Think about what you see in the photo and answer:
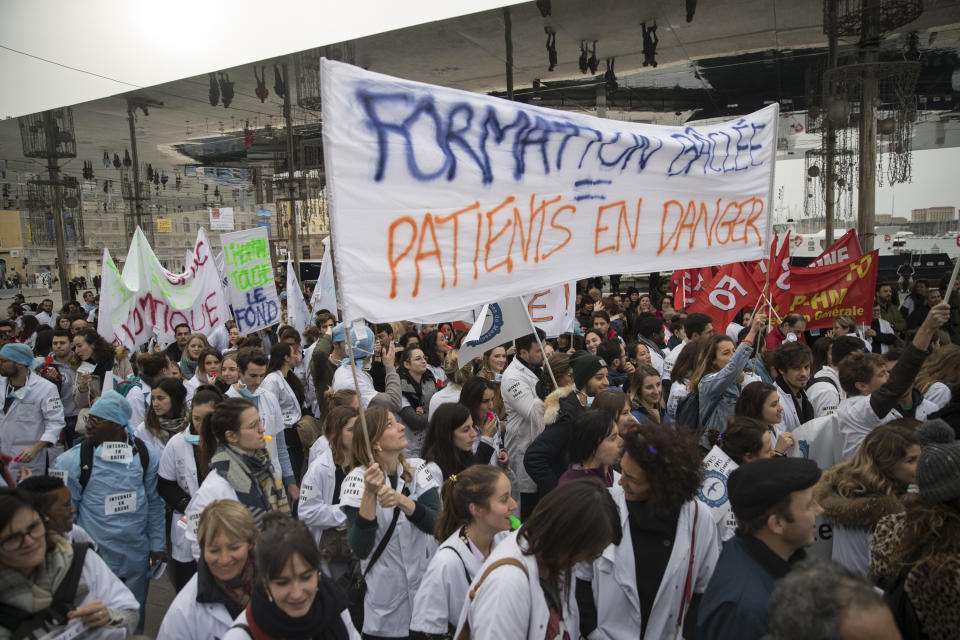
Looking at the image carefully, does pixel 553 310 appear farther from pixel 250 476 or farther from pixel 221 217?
pixel 221 217

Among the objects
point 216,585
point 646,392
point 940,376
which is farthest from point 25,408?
point 940,376

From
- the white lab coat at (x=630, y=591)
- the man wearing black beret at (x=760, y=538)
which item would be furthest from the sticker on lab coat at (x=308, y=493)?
the man wearing black beret at (x=760, y=538)

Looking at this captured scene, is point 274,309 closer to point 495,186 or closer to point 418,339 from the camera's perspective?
point 418,339

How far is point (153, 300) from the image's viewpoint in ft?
26.3

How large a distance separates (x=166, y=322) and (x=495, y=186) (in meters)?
6.45

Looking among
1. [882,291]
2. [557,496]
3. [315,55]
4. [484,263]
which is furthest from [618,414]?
[315,55]

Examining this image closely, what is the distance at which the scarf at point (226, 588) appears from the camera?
247cm

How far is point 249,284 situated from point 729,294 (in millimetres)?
5948

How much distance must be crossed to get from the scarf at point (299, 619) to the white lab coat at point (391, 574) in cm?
84

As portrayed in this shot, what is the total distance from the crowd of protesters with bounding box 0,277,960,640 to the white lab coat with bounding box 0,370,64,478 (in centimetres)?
2

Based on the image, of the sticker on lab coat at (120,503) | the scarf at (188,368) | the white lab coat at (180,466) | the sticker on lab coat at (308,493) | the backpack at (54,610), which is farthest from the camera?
the scarf at (188,368)

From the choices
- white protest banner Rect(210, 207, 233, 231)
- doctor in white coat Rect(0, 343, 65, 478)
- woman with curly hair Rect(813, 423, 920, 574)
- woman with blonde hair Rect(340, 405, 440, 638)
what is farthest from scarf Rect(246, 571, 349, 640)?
white protest banner Rect(210, 207, 233, 231)

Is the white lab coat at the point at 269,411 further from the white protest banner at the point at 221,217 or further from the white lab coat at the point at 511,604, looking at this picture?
the white protest banner at the point at 221,217

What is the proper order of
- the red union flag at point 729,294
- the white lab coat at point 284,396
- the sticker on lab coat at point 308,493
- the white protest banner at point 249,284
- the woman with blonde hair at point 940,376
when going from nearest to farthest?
the sticker on lab coat at point 308,493 → the woman with blonde hair at point 940,376 → the white lab coat at point 284,396 → the red union flag at point 729,294 → the white protest banner at point 249,284
